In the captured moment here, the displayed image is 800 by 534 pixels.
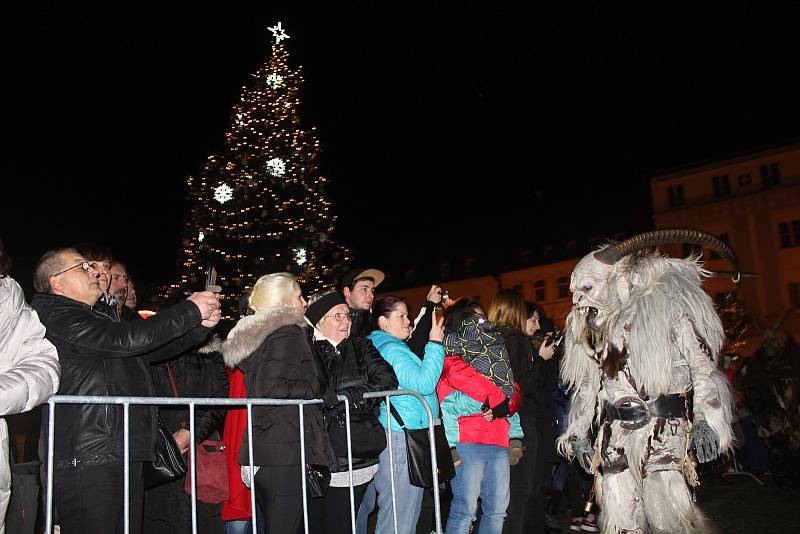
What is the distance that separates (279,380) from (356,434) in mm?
724

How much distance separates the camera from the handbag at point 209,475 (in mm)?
5516

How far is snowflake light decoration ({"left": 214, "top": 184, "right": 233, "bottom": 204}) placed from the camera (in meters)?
19.2

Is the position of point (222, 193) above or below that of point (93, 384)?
above

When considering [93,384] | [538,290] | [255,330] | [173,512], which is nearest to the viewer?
[93,384]

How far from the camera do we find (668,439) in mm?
4961

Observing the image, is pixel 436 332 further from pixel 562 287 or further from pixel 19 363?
pixel 562 287

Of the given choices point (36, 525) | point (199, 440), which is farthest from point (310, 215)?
point (36, 525)

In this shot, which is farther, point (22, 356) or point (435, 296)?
point (435, 296)

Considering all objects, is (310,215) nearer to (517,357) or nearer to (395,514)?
(517,357)

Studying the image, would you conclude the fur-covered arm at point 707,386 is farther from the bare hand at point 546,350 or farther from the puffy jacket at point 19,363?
the puffy jacket at point 19,363

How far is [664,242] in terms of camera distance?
5.07 meters

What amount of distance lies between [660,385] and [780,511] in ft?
16.9

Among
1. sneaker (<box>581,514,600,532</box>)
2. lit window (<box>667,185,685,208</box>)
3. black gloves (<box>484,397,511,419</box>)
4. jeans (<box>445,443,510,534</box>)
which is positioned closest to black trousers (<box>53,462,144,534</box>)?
jeans (<box>445,443,510,534</box>)

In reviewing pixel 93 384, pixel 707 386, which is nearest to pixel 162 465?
pixel 93 384
